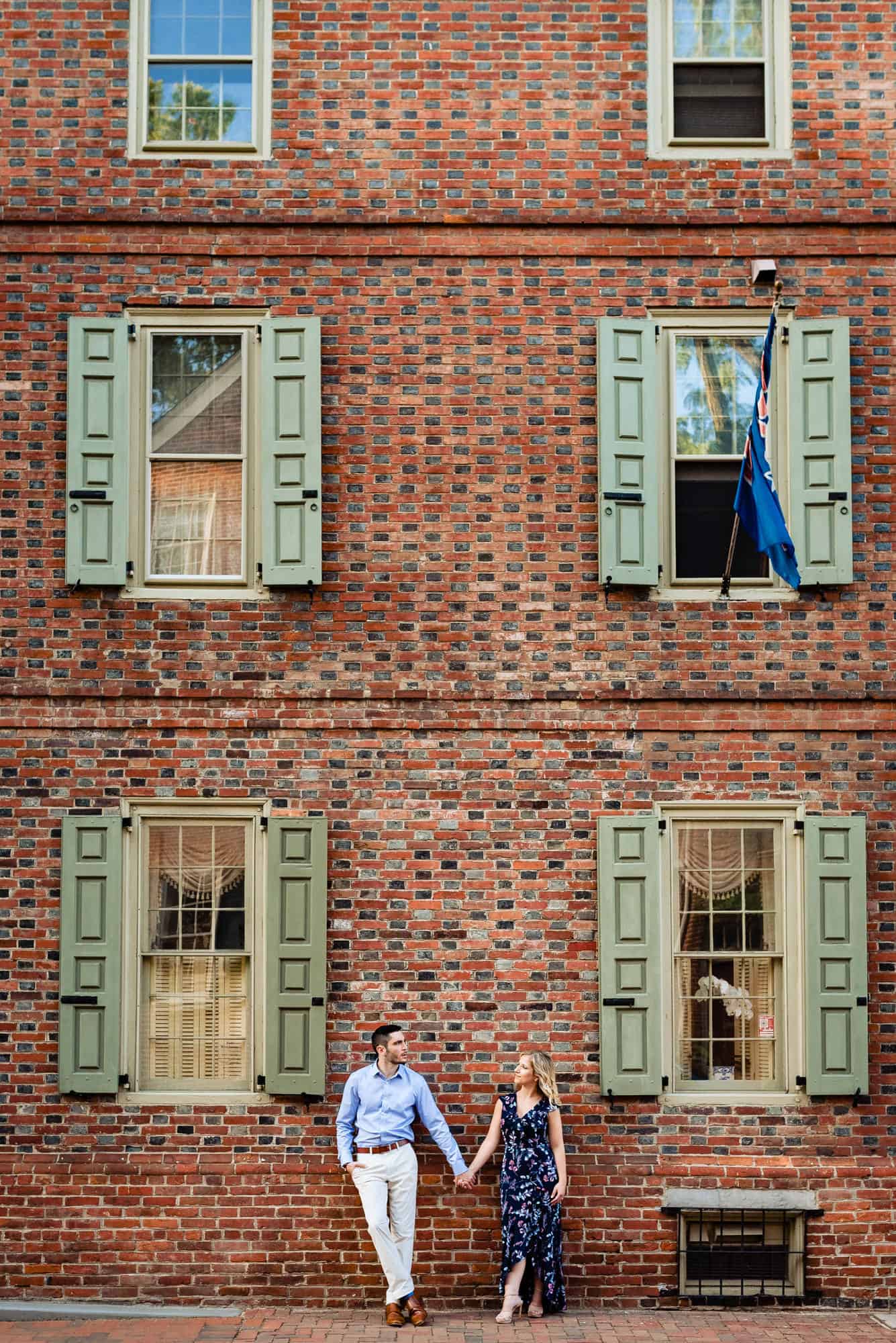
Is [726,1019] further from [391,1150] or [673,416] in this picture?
[673,416]

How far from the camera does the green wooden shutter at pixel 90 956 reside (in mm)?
10453

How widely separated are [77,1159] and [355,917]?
2383 mm

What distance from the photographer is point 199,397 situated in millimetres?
11078

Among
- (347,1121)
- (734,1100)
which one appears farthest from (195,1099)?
(734,1100)

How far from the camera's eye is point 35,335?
1095 cm

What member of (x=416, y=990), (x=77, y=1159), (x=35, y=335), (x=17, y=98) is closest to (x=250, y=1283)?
(x=77, y=1159)

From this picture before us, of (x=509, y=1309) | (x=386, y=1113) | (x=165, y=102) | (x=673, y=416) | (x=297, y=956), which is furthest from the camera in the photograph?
(x=165, y=102)

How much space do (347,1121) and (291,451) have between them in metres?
4.38

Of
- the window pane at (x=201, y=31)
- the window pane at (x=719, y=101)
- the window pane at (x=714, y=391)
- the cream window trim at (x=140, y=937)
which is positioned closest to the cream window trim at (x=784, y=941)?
the window pane at (x=714, y=391)

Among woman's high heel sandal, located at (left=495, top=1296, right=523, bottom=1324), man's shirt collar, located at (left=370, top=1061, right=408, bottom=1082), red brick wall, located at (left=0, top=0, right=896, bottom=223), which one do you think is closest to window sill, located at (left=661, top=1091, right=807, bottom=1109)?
woman's high heel sandal, located at (left=495, top=1296, right=523, bottom=1324)

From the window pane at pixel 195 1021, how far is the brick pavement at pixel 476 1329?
4.96 ft

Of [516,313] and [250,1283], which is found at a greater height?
[516,313]

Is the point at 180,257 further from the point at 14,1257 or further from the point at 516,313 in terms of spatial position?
the point at 14,1257

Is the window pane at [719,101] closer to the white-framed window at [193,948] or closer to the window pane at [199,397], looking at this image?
the window pane at [199,397]
